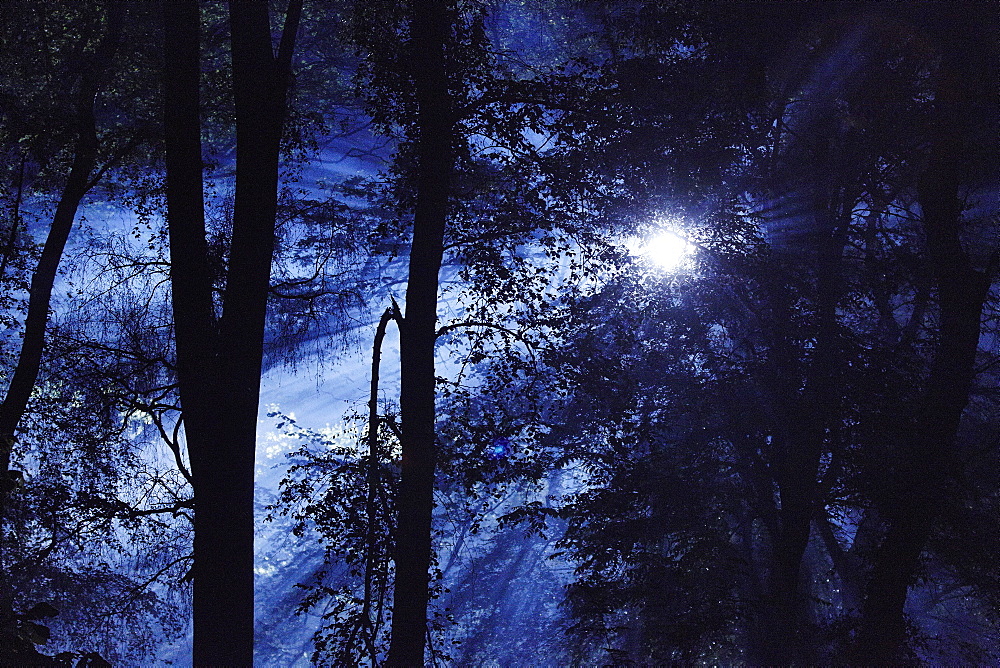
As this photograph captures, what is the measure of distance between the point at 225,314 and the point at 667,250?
6.49m

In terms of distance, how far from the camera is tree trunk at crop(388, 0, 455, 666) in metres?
7.97

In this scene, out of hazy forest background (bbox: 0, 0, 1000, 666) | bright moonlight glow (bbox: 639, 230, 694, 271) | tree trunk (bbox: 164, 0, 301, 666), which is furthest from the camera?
bright moonlight glow (bbox: 639, 230, 694, 271)

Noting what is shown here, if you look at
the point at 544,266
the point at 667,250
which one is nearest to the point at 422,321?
the point at 544,266

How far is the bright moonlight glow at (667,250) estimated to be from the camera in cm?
1020

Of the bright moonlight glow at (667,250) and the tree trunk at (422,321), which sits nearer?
the tree trunk at (422,321)

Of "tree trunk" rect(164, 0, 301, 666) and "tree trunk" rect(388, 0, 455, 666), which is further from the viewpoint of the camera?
"tree trunk" rect(388, 0, 455, 666)

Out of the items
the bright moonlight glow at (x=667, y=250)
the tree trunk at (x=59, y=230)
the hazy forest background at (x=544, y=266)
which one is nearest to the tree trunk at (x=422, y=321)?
the hazy forest background at (x=544, y=266)

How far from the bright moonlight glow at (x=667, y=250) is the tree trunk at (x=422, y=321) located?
10.5 ft

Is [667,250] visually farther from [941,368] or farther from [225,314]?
[225,314]

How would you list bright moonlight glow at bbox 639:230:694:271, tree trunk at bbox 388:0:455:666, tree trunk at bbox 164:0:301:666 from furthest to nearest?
bright moonlight glow at bbox 639:230:694:271 < tree trunk at bbox 388:0:455:666 < tree trunk at bbox 164:0:301:666

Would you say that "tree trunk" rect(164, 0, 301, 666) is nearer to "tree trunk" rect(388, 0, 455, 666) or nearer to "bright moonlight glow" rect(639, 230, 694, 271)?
"tree trunk" rect(388, 0, 455, 666)

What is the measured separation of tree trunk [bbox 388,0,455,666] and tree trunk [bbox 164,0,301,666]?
7.60 feet

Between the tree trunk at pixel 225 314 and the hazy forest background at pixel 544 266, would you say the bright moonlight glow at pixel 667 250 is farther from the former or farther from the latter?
the tree trunk at pixel 225 314

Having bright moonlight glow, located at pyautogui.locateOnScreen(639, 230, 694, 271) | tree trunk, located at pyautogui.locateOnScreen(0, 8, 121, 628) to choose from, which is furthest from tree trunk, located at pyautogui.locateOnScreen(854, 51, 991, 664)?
tree trunk, located at pyautogui.locateOnScreen(0, 8, 121, 628)
